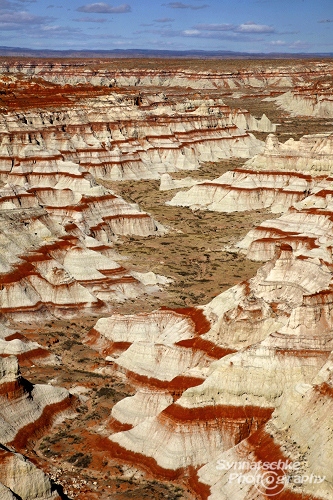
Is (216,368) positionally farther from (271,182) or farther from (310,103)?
(310,103)

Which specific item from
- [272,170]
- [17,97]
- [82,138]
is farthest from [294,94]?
[272,170]

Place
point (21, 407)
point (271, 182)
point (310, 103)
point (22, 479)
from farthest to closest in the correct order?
point (310, 103) → point (271, 182) → point (21, 407) → point (22, 479)

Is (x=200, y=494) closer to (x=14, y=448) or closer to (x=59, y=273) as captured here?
(x=14, y=448)

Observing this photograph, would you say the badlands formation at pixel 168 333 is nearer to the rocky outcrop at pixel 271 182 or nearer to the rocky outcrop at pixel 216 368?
the rocky outcrop at pixel 216 368

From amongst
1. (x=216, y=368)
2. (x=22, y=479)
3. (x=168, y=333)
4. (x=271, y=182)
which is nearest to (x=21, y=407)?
(x=22, y=479)

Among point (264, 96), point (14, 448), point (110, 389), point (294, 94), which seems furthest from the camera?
point (264, 96)

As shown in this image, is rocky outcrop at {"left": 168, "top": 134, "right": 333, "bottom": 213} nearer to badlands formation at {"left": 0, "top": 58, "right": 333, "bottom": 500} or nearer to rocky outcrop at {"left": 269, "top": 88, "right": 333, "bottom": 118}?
badlands formation at {"left": 0, "top": 58, "right": 333, "bottom": 500}

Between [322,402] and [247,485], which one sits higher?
[322,402]

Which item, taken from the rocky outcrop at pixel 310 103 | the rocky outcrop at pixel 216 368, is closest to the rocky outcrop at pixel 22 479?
the rocky outcrop at pixel 216 368

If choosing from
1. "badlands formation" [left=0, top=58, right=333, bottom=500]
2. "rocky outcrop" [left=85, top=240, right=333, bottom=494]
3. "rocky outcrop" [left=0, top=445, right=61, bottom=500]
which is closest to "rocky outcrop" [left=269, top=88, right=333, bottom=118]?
"badlands formation" [left=0, top=58, right=333, bottom=500]
